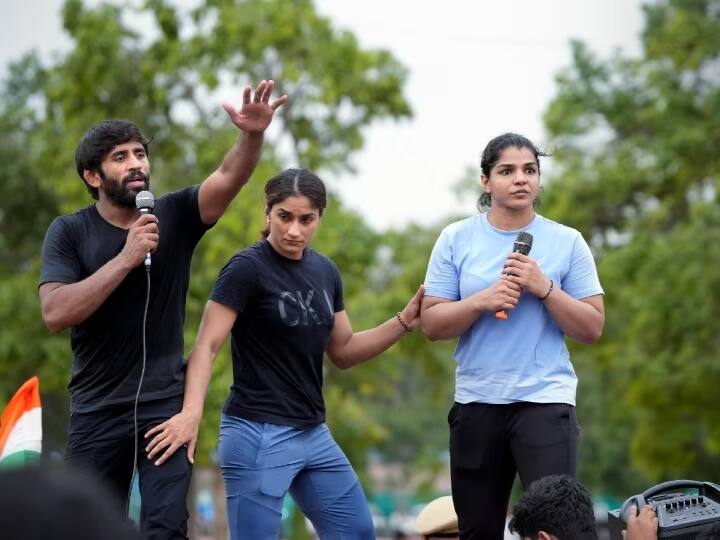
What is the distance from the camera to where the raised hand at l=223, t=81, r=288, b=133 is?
5.16 meters

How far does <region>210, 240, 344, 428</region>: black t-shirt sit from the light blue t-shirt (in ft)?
1.91

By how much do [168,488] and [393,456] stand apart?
7100cm

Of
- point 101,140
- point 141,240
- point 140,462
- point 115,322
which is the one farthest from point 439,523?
point 101,140

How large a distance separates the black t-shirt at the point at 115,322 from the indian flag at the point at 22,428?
18cm

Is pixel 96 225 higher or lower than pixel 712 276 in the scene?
lower

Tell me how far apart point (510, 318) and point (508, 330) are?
0.05 m

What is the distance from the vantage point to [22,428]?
4.95 m

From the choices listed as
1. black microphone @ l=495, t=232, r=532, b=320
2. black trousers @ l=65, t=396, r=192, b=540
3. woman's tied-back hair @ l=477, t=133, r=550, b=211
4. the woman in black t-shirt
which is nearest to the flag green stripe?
black trousers @ l=65, t=396, r=192, b=540

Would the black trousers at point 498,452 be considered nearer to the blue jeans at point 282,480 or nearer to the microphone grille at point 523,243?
the blue jeans at point 282,480

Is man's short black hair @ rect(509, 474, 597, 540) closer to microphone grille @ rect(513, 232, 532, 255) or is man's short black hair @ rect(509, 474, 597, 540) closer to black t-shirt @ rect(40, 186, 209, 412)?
microphone grille @ rect(513, 232, 532, 255)

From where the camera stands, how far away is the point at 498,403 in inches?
207

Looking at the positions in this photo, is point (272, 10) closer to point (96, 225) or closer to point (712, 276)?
point (712, 276)

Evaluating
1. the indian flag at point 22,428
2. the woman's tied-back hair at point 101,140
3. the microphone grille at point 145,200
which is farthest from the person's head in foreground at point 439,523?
the woman's tied-back hair at point 101,140

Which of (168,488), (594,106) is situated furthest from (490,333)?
(594,106)
